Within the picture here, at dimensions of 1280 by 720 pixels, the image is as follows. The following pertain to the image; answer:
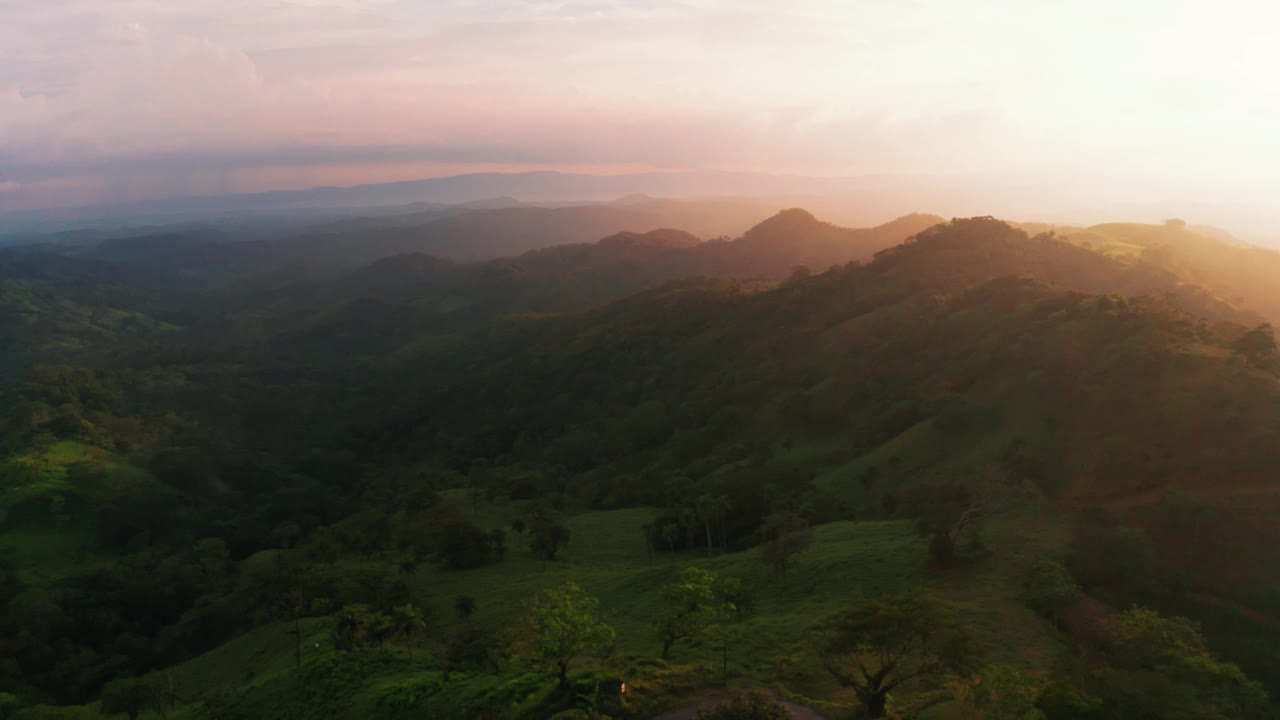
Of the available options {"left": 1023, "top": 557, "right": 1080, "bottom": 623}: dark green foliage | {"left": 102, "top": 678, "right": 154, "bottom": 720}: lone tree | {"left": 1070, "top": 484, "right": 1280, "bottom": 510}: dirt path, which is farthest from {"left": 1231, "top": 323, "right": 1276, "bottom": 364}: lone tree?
{"left": 102, "top": 678, "right": 154, "bottom": 720}: lone tree

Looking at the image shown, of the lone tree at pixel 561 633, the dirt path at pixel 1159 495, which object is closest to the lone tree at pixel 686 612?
the lone tree at pixel 561 633

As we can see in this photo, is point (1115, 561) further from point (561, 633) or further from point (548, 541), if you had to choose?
point (548, 541)

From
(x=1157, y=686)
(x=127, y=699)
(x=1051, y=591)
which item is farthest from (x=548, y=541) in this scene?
(x=1157, y=686)

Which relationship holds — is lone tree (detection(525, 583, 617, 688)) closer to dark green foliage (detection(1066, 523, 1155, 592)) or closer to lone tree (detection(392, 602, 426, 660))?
lone tree (detection(392, 602, 426, 660))

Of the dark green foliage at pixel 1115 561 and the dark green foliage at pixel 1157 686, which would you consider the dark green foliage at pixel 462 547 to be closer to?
the dark green foliage at pixel 1115 561

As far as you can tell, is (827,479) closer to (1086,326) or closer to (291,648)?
(1086,326)

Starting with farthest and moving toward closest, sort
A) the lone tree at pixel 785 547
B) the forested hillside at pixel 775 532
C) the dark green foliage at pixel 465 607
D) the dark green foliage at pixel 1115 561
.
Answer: the dark green foliage at pixel 465 607
the lone tree at pixel 785 547
the dark green foliage at pixel 1115 561
the forested hillside at pixel 775 532

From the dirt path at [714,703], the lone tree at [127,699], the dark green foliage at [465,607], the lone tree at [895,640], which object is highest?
the lone tree at [895,640]
